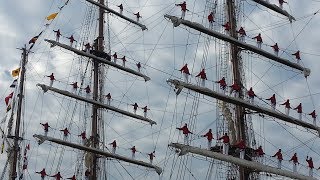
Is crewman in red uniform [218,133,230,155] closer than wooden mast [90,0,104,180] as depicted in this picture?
Yes

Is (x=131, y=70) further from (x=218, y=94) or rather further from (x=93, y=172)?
(x=218, y=94)

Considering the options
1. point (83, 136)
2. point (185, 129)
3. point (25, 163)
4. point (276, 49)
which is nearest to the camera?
point (185, 129)

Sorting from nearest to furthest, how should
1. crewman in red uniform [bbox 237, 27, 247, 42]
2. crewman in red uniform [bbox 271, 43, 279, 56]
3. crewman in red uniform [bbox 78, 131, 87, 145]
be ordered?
crewman in red uniform [bbox 237, 27, 247, 42] → crewman in red uniform [bbox 271, 43, 279, 56] → crewman in red uniform [bbox 78, 131, 87, 145]

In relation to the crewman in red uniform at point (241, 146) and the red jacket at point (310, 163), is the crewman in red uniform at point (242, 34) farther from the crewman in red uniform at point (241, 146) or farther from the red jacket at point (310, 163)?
the red jacket at point (310, 163)

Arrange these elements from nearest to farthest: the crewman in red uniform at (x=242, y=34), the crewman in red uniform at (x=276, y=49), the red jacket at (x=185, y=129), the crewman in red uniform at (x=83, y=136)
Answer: the red jacket at (x=185, y=129)
the crewman in red uniform at (x=242, y=34)
the crewman in red uniform at (x=276, y=49)
the crewman in red uniform at (x=83, y=136)

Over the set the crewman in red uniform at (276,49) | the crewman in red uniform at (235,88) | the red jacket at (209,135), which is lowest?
the red jacket at (209,135)

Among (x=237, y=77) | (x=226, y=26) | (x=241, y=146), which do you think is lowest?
(x=241, y=146)

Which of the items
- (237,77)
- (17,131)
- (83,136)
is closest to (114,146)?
(83,136)

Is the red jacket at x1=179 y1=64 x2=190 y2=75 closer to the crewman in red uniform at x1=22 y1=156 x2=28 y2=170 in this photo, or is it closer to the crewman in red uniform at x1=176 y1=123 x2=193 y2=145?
the crewman in red uniform at x1=176 y1=123 x2=193 y2=145

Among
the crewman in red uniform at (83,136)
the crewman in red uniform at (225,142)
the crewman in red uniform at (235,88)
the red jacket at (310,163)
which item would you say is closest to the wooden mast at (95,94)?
the crewman in red uniform at (83,136)

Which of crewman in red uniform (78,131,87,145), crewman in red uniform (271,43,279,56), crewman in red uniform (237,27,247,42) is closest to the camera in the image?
crewman in red uniform (237,27,247,42)

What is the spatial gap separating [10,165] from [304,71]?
24277 mm

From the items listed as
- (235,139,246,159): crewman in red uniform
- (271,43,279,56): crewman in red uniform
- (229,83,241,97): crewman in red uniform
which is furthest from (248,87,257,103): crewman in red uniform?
(271,43,279,56): crewman in red uniform

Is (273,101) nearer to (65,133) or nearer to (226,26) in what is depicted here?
(226,26)
